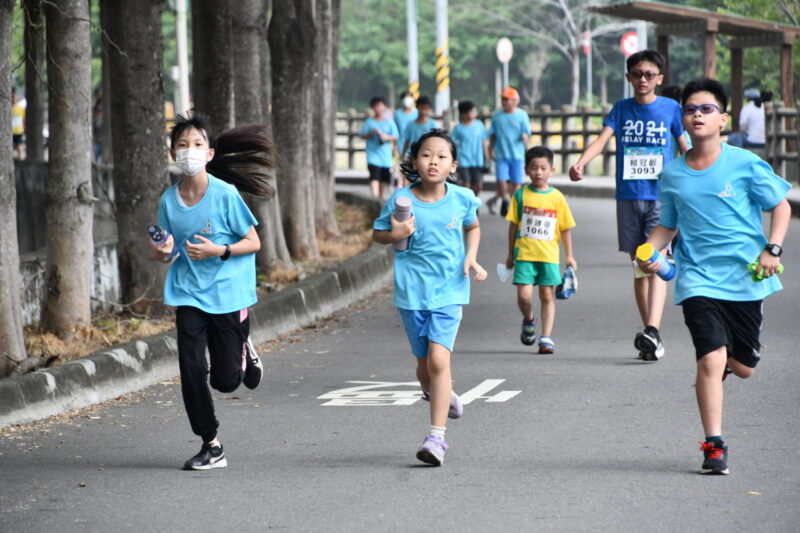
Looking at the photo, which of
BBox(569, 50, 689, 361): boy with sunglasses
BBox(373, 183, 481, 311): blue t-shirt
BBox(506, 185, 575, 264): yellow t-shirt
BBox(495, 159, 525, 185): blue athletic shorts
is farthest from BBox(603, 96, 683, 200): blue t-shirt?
BBox(495, 159, 525, 185): blue athletic shorts

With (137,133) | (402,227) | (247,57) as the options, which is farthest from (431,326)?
(247,57)

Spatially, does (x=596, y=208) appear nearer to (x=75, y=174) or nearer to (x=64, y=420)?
(x=75, y=174)

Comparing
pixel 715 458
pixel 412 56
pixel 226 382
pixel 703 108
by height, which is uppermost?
pixel 412 56

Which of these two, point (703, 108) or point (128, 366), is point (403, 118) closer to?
point (128, 366)

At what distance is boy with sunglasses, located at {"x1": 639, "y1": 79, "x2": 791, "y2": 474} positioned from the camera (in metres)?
6.61

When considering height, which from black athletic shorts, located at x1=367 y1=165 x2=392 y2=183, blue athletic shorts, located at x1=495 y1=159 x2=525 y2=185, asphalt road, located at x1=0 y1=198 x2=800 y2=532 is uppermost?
A: blue athletic shorts, located at x1=495 y1=159 x2=525 y2=185

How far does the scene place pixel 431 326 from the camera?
7.12 m

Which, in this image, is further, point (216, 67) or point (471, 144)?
point (471, 144)

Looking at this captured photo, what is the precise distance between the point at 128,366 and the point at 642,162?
380cm

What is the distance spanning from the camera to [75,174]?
10.3 m

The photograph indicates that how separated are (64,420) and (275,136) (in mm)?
8631

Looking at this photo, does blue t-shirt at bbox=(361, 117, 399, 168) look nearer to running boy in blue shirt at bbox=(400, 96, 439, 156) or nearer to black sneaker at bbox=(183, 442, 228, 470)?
running boy in blue shirt at bbox=(400, 96, 439, 156)

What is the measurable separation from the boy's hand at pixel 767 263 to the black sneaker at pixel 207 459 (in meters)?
2.53

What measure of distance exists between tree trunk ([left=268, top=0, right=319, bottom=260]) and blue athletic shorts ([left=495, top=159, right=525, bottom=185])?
223 inches
